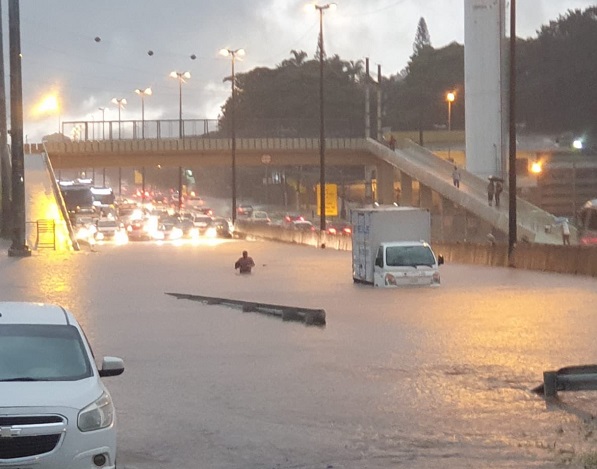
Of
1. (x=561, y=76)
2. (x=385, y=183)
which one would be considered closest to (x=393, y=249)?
(x=385, y=183)

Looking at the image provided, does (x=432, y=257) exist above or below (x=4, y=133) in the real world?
below

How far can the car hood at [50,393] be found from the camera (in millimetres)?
8445

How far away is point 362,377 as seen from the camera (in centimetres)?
1619

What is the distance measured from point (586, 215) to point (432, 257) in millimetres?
23997

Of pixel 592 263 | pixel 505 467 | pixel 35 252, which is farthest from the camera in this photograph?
pixel 35 252

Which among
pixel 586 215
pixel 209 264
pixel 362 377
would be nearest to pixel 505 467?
pixel 362 377

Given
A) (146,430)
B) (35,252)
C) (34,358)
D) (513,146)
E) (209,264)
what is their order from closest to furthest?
(34,358) → (146,430) → (513,146) → (209,264) → (35,252)

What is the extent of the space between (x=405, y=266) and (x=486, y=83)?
40820 mm

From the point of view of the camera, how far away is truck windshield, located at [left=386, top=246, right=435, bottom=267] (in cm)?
3450

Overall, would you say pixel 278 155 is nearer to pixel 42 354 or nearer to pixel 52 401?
pixel 42 354

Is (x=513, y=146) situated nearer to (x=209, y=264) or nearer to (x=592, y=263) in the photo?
(x=592, y=263)

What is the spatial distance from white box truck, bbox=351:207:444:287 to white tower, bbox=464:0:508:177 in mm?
36020

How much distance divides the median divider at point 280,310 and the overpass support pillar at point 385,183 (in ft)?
191

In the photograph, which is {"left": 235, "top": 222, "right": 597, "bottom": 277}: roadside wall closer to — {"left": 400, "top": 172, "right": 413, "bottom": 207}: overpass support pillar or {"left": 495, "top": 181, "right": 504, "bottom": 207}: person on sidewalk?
{"left": 495, "top": 181, "right": 504, "bottom": 207}: person on sidewalk
